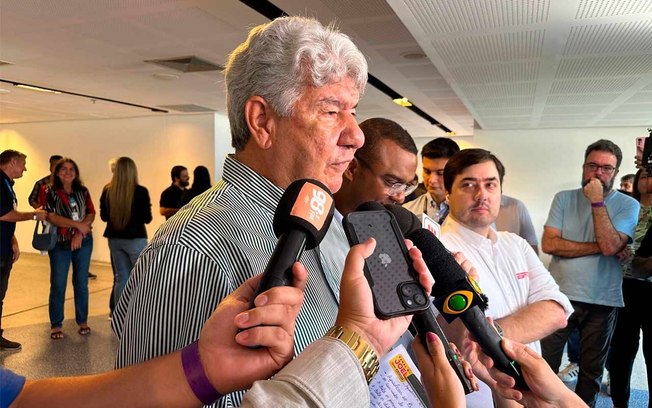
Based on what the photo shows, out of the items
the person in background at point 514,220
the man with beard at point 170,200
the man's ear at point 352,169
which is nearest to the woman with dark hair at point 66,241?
the man with beard at point 170,200

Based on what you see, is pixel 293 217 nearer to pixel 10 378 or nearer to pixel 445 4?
pixel 10 378

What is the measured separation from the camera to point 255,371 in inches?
25.8

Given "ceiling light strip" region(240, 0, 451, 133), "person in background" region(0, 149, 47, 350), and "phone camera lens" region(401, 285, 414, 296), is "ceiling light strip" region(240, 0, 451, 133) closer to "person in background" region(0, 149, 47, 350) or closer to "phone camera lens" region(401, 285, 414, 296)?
"person in background" region(0, 149, 47, 350)

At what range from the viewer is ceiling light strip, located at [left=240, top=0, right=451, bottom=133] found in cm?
367

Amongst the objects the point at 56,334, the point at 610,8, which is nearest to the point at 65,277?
the point at 56,334

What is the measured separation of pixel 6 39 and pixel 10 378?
4.82 metres

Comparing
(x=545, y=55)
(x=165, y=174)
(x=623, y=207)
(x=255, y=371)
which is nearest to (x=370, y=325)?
(x=255, y=371)

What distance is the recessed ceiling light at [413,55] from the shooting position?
489 centimetres

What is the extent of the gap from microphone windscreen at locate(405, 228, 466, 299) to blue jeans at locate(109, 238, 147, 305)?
448 cm

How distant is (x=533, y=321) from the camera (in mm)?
1851

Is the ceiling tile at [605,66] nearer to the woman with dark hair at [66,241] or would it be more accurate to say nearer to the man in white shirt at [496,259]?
the man in white shirt at [496,259]

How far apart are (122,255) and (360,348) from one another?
198 inches

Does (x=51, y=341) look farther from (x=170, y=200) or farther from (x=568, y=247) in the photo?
(x=568, y=247)

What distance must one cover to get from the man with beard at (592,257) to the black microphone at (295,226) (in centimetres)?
286
